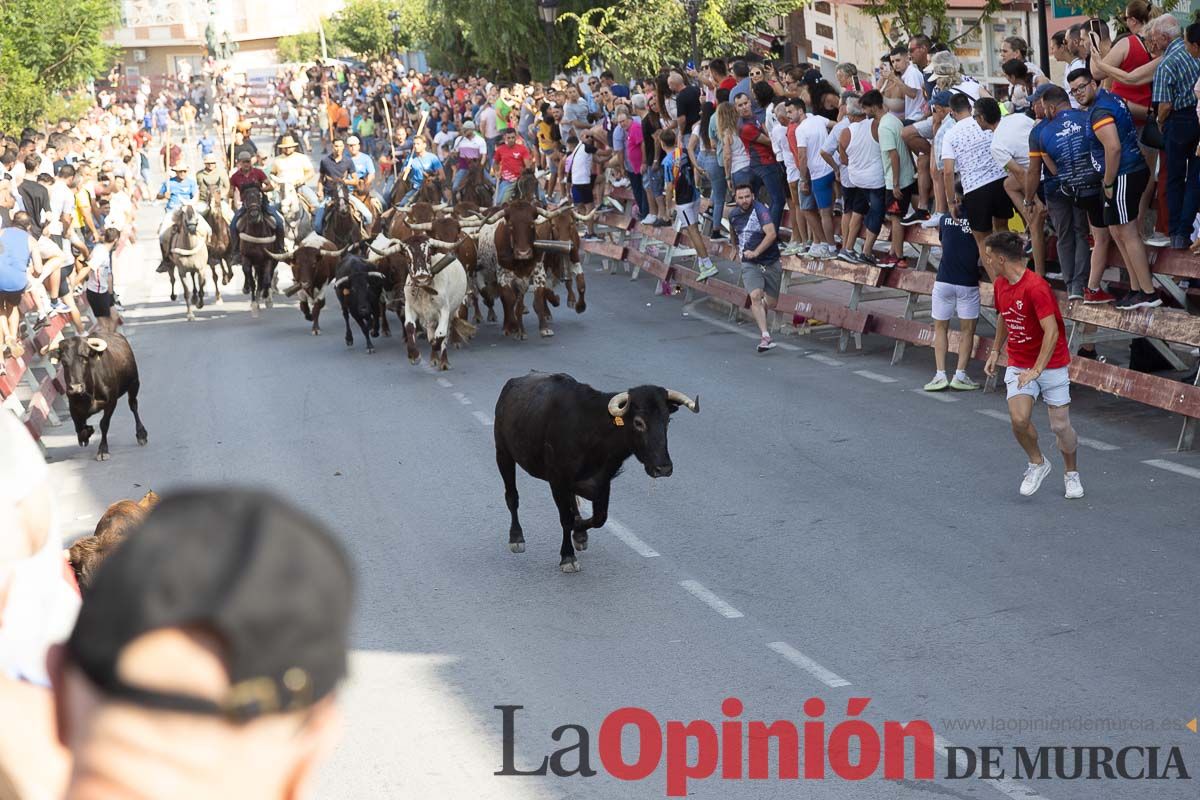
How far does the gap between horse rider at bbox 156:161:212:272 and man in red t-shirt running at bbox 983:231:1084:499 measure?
17600 millimetres

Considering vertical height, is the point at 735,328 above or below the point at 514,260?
below

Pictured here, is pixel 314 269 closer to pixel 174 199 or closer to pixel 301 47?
pixel 174 199

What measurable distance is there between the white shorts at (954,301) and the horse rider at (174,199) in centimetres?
1463

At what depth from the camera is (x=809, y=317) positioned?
19000 mm

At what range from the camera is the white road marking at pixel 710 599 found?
972 centimetres

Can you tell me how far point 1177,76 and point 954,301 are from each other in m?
3.31

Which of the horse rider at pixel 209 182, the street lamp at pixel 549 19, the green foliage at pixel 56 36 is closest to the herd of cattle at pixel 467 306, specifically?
the horse rider at pixel 209 182

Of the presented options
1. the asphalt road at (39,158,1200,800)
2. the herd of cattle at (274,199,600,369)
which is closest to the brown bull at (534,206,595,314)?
the herd of cattle at (274,199,600,369)

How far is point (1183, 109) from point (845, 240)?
19.0ft

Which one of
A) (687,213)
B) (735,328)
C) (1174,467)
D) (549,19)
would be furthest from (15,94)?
(1174,467)

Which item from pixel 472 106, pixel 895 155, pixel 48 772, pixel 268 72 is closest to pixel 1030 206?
pixel 895 155

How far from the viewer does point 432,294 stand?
771 inches

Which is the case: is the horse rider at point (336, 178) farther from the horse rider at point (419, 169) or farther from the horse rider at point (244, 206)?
the horse rider at point (419, 169)

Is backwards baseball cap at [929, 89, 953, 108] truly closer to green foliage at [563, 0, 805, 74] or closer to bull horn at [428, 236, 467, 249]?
bull horn at [428, 236, 467, 249]
